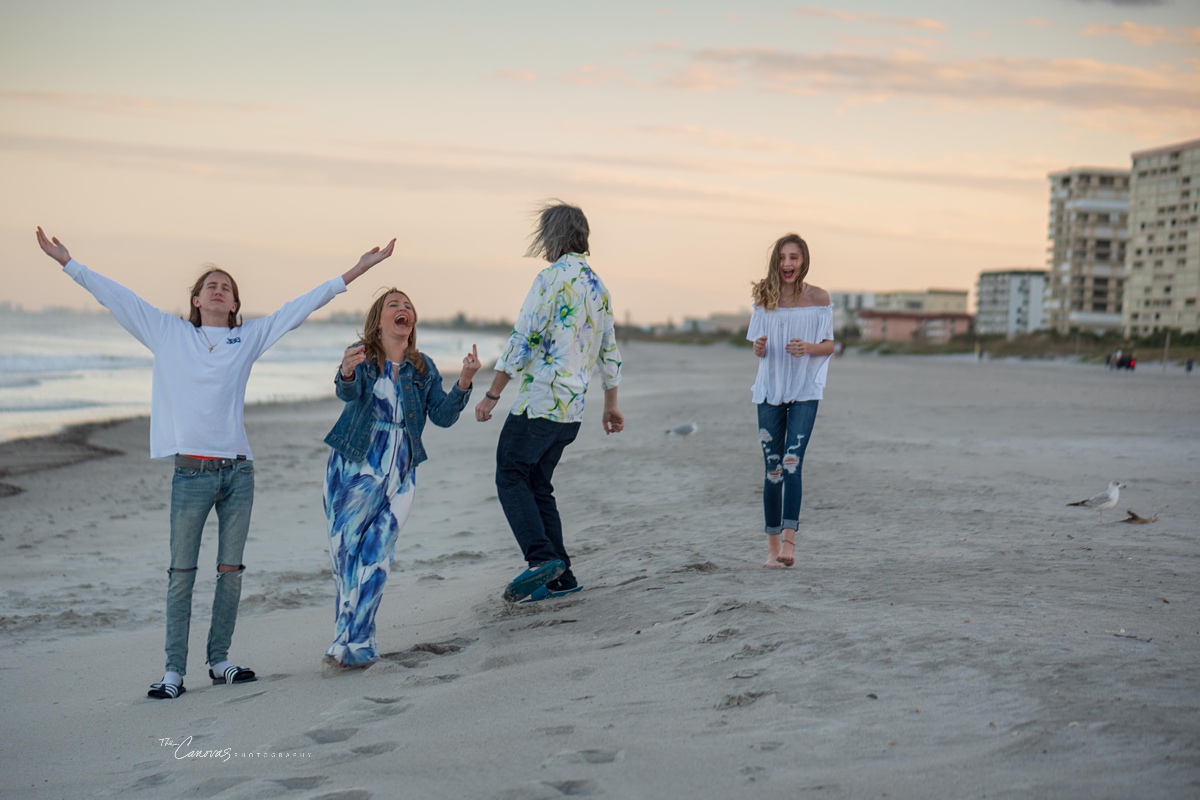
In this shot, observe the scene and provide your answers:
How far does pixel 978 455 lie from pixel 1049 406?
8784 millimetres

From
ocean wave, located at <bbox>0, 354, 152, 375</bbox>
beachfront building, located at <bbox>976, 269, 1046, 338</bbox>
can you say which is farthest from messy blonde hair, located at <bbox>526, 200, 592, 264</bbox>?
beachfront building, located at <bbox>976, 269, 1046, 338</bbox>

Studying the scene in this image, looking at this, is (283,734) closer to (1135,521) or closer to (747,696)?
(747,696)

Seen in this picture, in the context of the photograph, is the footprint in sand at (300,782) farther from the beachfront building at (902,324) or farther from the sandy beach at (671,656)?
the beachfront building at (902,324)

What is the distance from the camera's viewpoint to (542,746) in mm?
3094

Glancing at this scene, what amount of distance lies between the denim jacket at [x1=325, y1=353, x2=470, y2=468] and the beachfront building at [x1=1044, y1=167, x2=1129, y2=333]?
119m

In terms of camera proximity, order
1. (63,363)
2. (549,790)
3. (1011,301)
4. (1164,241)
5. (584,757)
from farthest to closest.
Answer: (1011,301) < (1164,241) < (63,363) < (584,757) < (549,790)

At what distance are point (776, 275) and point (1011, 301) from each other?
6969 inches

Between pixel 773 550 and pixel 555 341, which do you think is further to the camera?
pixel 773 550

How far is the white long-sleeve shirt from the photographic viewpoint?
13.6 feet

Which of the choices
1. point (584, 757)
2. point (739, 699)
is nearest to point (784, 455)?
point (739, 699)

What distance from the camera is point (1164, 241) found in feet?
308

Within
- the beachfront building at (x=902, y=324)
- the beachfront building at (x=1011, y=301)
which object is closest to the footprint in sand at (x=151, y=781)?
the beachfront building at (x=902, y=324)

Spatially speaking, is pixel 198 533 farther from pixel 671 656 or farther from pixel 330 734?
pixel 671 656

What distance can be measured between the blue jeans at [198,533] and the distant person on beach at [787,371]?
269 cm
